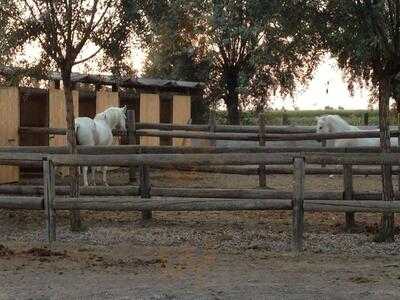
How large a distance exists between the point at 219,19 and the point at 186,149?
304 centimetres

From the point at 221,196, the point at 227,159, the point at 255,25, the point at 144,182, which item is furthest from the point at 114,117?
the point at 255,25

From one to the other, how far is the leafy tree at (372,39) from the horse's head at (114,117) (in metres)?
7.88

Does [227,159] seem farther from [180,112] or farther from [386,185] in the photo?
[180,112]

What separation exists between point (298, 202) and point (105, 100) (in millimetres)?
11722

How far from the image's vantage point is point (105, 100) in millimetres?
18938

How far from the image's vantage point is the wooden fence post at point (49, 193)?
8.52 meters

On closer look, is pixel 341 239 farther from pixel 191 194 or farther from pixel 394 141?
pixel 394 141

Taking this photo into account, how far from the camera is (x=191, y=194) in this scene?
9758 millimetres

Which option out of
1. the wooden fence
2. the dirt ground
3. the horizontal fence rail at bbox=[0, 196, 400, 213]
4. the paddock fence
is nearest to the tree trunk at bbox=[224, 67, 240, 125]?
the paddock fence

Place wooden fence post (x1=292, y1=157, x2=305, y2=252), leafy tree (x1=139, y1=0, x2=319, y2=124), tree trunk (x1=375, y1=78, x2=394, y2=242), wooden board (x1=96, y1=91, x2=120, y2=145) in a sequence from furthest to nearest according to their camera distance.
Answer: wooden board (x1=96, y1=91, x2=120, y2=145) → tree trunk (x1=375, y1=78, x2=394, y2=242) → leafy tree (x1=139, y1=0, x2=319, y2=124) → wooden fence post (x1=292, y1=157, x2=305, y2=252)

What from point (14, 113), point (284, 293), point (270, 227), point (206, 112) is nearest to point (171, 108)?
point (206, 112)

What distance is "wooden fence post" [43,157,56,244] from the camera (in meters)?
8.52

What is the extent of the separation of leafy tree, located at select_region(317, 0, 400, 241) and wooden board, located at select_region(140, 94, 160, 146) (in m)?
11.6

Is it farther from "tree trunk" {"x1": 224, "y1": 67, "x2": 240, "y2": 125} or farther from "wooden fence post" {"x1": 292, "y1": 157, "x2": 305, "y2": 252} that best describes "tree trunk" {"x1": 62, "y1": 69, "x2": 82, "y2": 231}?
"tree trunk" {"x1": 224, "y1": 67, "x2": 240, "y2": 125}
